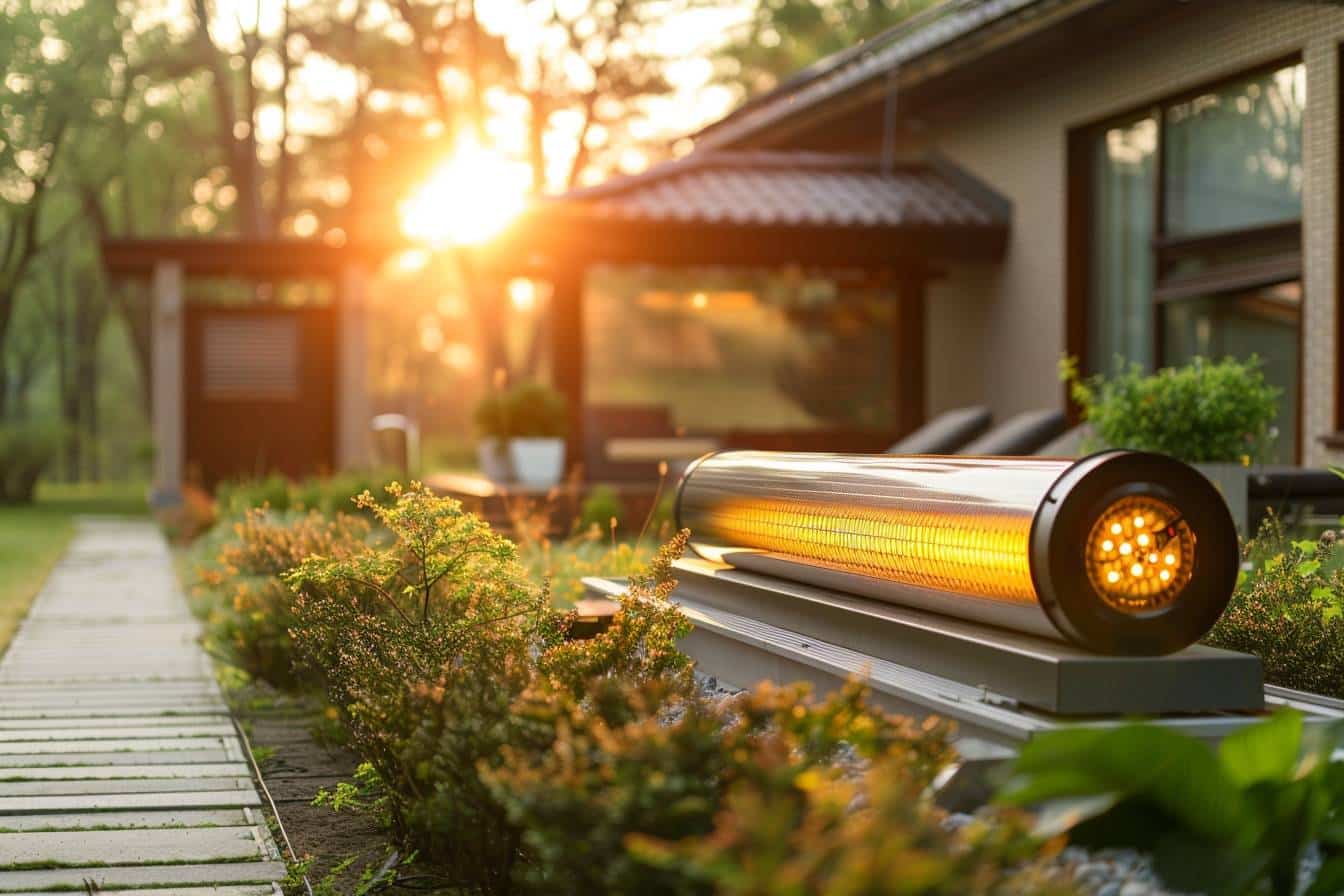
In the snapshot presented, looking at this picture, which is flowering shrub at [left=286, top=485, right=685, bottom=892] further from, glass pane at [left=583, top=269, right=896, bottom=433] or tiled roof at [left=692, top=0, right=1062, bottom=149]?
glass pane at [left=583, top=269, right=896, bottom=433]

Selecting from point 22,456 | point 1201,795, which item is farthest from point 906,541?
point 22,456

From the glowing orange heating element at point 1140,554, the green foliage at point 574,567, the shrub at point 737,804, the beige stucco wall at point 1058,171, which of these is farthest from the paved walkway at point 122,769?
the beige stucco wall at point 1058,171

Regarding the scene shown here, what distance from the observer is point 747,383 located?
1349 cm

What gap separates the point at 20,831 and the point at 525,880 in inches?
63.9

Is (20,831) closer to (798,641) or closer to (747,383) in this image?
(798,641)

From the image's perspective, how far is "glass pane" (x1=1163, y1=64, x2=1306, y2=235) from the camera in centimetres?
966

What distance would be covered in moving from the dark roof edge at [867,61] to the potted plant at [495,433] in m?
3.26

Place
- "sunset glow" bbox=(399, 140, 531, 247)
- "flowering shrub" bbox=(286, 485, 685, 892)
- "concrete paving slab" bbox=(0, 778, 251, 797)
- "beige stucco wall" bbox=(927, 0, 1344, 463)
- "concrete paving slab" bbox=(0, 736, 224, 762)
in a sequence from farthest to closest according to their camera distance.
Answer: "sunset glow" bbox=(399, 140, 531, 247)
"beige stucco wall" bbox=(927, 0, 1344, 463)
"concrete paving slab" bbox=(0, 736, 224, 762)
"concrete paving slab" bbox=(0, 778, 251, 797)
"flowering shrub" bbox=(286, 485, 685, 892)

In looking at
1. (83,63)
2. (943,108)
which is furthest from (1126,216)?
(83,63)

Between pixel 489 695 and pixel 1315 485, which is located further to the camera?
pixel 1315 485

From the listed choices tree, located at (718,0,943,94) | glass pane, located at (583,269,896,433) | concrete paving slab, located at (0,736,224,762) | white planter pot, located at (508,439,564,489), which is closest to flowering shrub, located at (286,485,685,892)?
concrete paving slab, located at (0,736,224,762)

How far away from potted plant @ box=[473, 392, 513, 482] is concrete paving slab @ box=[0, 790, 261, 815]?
8.79 m

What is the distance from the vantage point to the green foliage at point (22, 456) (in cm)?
2220

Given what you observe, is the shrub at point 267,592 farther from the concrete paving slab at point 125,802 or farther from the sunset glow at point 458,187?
the sunset glow at point 458,187
